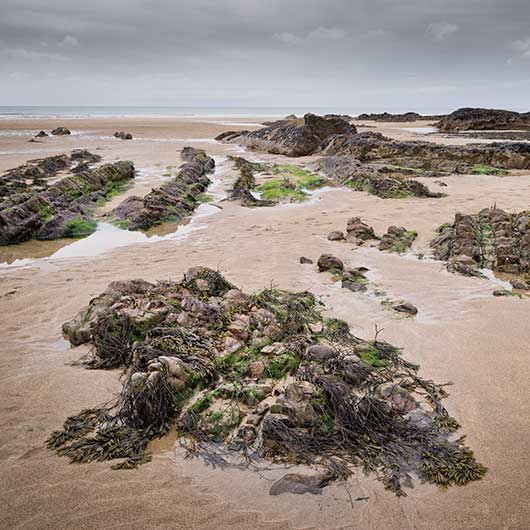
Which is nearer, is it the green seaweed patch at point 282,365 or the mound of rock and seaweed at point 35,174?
the green seaweed patch at point 282,365

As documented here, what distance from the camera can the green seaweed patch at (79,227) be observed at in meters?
8.77

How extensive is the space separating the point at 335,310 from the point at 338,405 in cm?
196

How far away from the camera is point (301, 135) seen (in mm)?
21906

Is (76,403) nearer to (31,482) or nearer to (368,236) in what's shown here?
(31,482)

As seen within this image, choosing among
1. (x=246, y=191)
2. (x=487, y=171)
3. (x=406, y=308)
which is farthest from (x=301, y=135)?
(x=406, y=308)

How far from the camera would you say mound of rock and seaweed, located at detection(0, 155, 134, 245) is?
8.27m

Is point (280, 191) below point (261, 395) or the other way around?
the other way around

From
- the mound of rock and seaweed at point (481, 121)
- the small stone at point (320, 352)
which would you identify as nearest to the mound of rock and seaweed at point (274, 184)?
the small stone at point (320, 352)

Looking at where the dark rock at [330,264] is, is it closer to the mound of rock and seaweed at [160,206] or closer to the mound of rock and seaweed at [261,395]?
the mound of rock and seaweed at [261,395]

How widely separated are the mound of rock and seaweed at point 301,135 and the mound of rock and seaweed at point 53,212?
12.3 m

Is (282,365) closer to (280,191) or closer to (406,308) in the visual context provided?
(406,308)

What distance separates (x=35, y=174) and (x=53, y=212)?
6.45 m

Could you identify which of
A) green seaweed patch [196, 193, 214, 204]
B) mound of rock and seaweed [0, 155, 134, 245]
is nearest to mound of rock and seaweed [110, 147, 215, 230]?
green seaweed patch [196, 193, 214, 204]

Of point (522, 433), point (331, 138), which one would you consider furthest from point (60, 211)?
point (331, 138)
